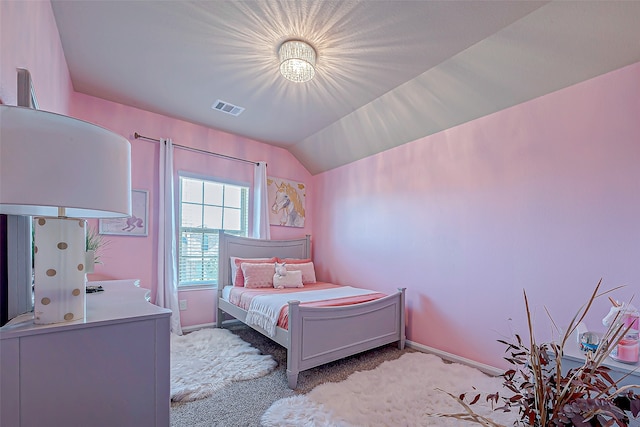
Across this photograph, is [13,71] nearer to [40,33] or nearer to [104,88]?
[40,33]

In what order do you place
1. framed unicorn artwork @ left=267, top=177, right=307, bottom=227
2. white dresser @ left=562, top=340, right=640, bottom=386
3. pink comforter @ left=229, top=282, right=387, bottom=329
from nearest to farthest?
white dresser @ left=562, top=340, right=640, bottom=386
pink comforter @ left=229, top=282, right=387, bottom=329
framed unicorn artwork @ left=267, top=177, right=307, bottom=227

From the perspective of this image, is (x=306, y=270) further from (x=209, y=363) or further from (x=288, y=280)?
(x=209, y=363)

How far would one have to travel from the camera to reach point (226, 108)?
3.06 meters

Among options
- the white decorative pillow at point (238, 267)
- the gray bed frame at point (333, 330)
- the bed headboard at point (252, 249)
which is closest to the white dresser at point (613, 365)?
the gray bed frame at point (333, 330)

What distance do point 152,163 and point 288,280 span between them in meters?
2.02

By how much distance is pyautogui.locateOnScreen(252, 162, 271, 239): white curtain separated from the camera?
390 cm

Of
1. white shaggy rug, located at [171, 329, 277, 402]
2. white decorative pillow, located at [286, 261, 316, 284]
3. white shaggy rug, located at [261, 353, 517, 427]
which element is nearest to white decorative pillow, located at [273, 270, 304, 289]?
white decorative pillow, located at [286, 261, 316, 284]

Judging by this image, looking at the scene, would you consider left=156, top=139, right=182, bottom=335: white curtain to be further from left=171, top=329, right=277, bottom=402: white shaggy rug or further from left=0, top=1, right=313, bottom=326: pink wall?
left=171, top=329, right=277, bottom=402: white shaggy rug

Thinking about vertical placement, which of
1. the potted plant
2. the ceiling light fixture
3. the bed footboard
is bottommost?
the bed footboard

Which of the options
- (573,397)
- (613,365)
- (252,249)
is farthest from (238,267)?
(573,397)

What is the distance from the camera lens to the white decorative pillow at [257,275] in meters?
3.29

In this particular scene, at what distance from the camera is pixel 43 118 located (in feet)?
2.47

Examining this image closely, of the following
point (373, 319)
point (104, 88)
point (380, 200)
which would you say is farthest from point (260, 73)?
point (373, 319)

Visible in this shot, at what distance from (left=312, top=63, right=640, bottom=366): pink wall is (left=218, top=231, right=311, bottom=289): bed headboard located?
1075mm
